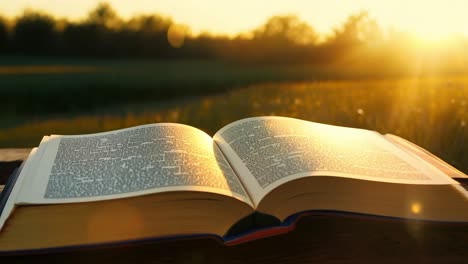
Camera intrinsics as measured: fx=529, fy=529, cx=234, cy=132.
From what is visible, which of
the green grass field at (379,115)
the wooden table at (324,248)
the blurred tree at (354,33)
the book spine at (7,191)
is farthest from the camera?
the blurred tree at (354,33)

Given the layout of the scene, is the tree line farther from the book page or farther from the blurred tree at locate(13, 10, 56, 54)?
the book page

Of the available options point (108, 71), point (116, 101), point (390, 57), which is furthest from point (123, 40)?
point (390, 57)

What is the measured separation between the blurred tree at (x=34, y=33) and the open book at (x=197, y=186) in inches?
911

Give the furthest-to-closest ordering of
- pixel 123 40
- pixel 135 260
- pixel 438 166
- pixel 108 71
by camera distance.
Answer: pixel 123 40 < pixel 108 71 < pixel 438 166 < pixel 135 260

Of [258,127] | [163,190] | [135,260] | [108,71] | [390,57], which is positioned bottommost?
[135,260]

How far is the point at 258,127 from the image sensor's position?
5.21 ft

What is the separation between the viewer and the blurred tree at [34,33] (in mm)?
22672

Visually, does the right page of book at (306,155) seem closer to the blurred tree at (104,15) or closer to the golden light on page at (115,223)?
the golden light on page at (115,223)

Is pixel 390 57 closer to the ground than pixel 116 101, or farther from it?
farther from it

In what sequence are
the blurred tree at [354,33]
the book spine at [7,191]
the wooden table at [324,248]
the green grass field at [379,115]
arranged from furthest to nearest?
the blurred tree at [354,33] → the green grass field at [379,115] → the book spine at [7,191] → the wooden table at [324,248]

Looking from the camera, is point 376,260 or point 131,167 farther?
point 131,167

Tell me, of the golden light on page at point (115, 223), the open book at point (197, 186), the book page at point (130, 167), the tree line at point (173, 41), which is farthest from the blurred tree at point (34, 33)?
the golden light on page at point (115, 223)

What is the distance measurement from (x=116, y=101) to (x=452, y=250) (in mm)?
16047

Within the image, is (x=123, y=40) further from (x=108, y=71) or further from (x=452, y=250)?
(x=452, y=250)
